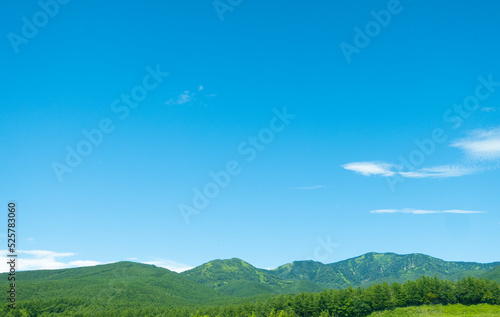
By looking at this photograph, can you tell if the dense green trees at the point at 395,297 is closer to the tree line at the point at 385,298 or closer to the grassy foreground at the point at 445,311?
the tree line at the point at 385,298

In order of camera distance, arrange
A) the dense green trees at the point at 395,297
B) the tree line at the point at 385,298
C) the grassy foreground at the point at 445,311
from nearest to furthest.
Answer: the grassy foreground at the point at 445,311 < the dense green trees at the point at 395,297 < the tree line at the point at 385,298

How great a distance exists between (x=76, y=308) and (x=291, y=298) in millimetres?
112761

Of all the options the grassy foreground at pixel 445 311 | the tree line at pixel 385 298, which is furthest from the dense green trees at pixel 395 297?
the grassy foreground at pixel 445 311

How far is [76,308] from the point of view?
163875 millimetres

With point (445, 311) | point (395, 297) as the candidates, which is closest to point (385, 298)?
point (395, 297)

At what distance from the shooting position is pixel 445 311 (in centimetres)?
8600

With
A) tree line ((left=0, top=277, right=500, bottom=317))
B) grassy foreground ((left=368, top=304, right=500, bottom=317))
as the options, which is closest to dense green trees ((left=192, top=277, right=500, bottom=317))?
tree line ((left=0, top=277, right=500, bottom=317))

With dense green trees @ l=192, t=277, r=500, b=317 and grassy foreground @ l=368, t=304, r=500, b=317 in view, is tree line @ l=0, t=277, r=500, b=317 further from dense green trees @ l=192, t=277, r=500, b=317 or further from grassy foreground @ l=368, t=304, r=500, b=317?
grassy foreground @ l=368, t=304, r=500, b=317

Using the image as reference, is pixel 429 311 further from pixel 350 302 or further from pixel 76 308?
pixel 76 308

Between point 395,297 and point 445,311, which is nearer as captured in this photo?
point 445,311

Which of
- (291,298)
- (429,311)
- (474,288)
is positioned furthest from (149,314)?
(474,288)

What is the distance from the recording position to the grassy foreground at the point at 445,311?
82312 mm

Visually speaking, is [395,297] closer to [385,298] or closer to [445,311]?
[385,298]

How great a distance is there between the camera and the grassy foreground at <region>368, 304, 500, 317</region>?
82.3 m
